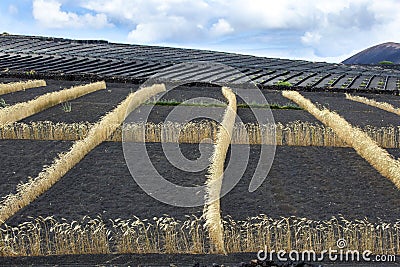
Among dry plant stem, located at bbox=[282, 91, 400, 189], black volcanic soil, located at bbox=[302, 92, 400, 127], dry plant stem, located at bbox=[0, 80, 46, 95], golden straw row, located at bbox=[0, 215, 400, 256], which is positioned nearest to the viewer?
golden straw row, located at bbox=[0, 215, 400, 256]

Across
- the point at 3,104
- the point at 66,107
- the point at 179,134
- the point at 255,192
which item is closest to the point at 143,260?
the point at 255,192

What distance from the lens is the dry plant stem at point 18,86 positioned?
21453mm

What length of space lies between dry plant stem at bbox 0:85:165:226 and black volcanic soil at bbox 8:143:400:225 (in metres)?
0.14

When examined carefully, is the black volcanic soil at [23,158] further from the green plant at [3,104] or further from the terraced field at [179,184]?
the green plant at [3,104]

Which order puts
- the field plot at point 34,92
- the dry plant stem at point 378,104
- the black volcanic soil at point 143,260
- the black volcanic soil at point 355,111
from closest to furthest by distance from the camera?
the black volcanic soil at point 143,260, the black volcanic soil at point 355,111, the field plot at point 34,92, the dry plant stem at point 378,104

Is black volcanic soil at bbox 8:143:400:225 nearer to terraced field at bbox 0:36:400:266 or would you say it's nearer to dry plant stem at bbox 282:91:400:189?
terraced field at bbox 0:36:400:266

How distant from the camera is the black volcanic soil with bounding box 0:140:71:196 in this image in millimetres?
10344

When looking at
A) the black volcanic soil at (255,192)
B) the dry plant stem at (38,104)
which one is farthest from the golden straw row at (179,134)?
the dry plant stem at (38,104)

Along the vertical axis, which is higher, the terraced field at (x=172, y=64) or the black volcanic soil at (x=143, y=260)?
the terraced field at (x=172, y=64)

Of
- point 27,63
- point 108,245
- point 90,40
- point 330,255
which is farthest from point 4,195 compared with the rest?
point 90,40

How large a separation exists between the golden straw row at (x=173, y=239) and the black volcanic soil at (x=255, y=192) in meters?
0.65

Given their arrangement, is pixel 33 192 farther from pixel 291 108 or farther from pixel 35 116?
pixel 291 108

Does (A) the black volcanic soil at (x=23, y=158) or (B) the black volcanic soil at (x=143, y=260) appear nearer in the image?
(B) the black volcanic soil at (x=143, y=260)

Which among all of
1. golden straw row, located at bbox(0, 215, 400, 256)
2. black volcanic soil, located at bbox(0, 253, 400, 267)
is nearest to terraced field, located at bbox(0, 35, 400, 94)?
golden straw row, located at bbox(0, 215, 400, 256)
